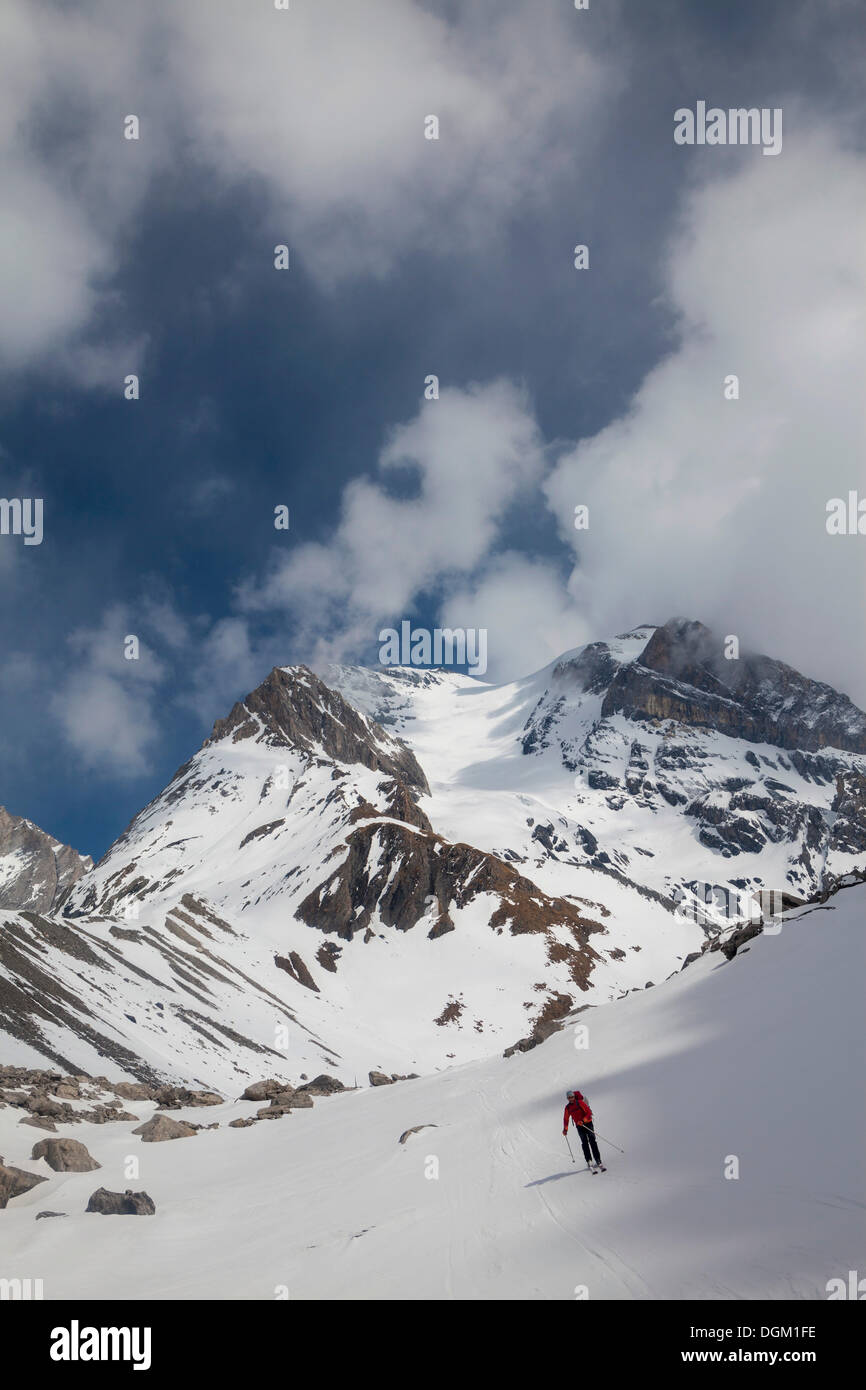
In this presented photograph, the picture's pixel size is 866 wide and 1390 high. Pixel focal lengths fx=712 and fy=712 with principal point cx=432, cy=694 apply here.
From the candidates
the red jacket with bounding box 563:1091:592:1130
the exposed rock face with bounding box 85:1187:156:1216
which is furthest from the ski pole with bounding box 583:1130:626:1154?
the exposed rock face with bounding box 85:1187:156:1216

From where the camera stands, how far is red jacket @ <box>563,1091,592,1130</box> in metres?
13.6

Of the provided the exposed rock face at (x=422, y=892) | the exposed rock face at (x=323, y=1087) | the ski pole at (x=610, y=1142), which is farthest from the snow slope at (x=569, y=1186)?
the exposed rock face at (x=422, y=892)

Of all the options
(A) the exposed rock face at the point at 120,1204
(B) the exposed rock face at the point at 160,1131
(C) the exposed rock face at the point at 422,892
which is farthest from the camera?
(C) the exposed rock face at the point at 422,892

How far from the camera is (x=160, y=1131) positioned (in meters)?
23.6

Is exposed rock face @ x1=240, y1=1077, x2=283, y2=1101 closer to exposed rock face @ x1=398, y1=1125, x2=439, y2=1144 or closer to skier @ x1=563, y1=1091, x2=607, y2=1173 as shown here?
exposed rock face @ x1=398, y1=1125, x2=439, y2=1144

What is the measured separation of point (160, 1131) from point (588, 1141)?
16.7 meters

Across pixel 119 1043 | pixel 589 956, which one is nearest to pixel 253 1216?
pixel 119 1043

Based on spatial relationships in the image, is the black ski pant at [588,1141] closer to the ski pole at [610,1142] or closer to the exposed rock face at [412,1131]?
the ski pole at [610,1142]

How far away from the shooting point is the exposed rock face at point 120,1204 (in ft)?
47.9

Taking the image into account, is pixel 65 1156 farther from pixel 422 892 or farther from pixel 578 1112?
pixel 422 892

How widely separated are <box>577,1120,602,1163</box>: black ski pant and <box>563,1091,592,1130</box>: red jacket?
0.09 meters

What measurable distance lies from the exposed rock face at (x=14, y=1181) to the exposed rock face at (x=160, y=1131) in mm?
7473
